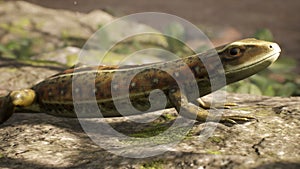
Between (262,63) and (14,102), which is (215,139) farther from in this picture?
(14,102)

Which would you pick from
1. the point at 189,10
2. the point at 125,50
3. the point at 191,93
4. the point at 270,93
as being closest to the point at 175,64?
the point at 191,93

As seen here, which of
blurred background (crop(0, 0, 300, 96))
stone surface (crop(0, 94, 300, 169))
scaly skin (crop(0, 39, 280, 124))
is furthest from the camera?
blurred background (crop(0, 0, 300, 96))

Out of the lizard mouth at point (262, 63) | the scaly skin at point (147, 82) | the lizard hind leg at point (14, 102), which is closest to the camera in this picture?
the lizard mouth at point (262, 63)

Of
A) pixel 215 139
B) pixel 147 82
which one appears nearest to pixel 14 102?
pixel 147 82

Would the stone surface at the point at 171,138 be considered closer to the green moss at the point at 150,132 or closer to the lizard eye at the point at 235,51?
the green moss at the point at 150,132

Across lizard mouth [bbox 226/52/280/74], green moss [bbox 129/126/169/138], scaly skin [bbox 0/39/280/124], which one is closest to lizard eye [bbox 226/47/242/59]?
scaly skin [bbox 0/39/280/124]

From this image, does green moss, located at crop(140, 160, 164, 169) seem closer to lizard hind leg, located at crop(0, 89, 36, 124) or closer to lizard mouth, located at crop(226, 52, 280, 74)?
lizard mouth, located at crop(226, 52, 280, 74)

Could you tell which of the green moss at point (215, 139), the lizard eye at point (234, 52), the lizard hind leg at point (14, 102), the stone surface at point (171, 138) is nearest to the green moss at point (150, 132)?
the stone surface at point (171, 138)

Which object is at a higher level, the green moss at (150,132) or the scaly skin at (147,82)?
the scaly skin at (147,82)
